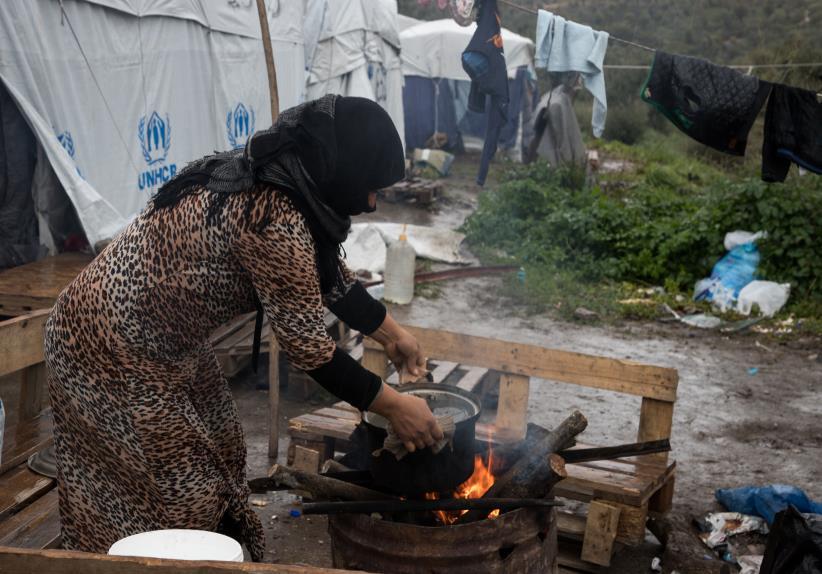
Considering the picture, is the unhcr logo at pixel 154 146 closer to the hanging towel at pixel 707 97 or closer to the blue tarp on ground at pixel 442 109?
the hanging towel at pixel 707 97

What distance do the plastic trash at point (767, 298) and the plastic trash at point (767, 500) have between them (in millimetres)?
4223

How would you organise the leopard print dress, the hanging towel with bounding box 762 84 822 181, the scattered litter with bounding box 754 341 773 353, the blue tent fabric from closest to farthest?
the leopard print dress < the hanging towel with bounding box 762 84 822 181 < the scattered litter with bounding box 754 341 773 353 < the blue tent fabric

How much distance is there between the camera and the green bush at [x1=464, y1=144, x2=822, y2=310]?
870cm

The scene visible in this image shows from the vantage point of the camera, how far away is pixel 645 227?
9938mm

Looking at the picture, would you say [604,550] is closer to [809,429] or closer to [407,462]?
[407,462]

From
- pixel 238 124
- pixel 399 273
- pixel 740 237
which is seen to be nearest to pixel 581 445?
pixel 399 273

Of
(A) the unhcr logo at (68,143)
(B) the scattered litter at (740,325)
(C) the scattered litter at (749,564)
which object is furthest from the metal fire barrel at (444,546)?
(B) the scattered litter at (740,325)

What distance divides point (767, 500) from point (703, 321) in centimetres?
417

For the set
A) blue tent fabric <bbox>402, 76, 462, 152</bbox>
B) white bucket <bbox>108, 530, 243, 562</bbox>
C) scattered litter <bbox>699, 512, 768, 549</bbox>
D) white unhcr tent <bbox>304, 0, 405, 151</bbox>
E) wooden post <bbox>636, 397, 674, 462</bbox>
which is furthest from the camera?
blue tent fabric <bbox>402, 76, 462, 152</bbox>

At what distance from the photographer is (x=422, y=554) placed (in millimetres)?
2490

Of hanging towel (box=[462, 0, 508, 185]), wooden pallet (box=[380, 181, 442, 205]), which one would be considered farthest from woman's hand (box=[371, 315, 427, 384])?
wooden pallet (box=[380, 181, 442, 205])

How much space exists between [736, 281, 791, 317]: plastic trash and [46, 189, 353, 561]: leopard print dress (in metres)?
6.99

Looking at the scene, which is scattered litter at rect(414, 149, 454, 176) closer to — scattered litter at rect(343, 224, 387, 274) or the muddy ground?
scattered litter at rect(343, 224, 387, 274)

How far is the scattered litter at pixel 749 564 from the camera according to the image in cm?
393
